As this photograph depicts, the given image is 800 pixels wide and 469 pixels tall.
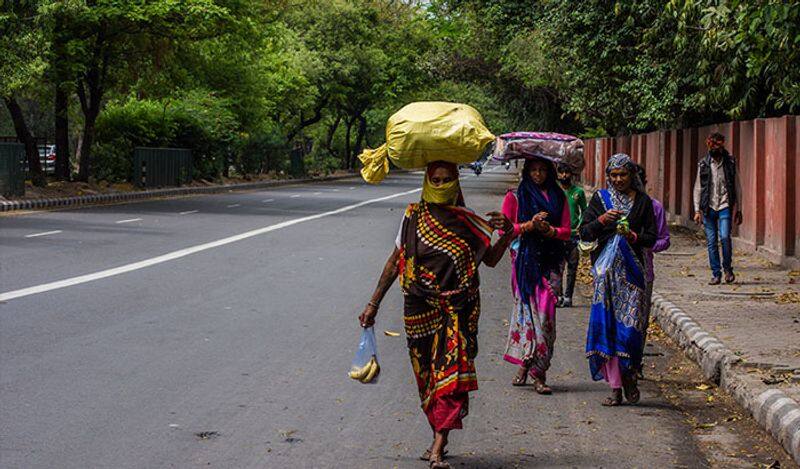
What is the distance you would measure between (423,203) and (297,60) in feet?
192

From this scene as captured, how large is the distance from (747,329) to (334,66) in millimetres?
58138

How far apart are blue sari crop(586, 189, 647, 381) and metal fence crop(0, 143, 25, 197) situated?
80.6 ft

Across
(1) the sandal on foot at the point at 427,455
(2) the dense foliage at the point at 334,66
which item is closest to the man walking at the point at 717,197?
(2) the dense foliage at the point at 334,66

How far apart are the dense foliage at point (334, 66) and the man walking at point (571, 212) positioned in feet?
9.19

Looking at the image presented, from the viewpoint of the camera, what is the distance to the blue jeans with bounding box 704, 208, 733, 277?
14453 mm

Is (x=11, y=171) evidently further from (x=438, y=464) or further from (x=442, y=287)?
(x=438, y=464)

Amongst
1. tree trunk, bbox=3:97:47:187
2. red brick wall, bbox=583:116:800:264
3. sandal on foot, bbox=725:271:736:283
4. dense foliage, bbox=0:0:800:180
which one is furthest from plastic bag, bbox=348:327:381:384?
tree trunk, bbox=3:97:47:187

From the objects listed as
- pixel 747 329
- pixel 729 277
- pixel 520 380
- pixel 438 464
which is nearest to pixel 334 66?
pixel 729 277

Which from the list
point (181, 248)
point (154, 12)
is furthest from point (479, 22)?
point (181, 248)

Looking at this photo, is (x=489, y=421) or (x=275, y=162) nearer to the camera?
(x=489, y=421)

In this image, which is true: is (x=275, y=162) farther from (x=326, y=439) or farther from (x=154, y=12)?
(x=326, y=439)

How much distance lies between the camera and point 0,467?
5855 mm

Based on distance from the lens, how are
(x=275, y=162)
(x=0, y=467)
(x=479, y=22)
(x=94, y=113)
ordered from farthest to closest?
(x=275, y=162) < (x=479, y=22) < (x=94, y=113) < (x=0, y=467)

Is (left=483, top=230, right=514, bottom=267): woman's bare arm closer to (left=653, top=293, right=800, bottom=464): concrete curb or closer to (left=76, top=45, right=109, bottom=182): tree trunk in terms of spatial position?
(left=653, top=293, right=800, bottom=464): concrete curb
